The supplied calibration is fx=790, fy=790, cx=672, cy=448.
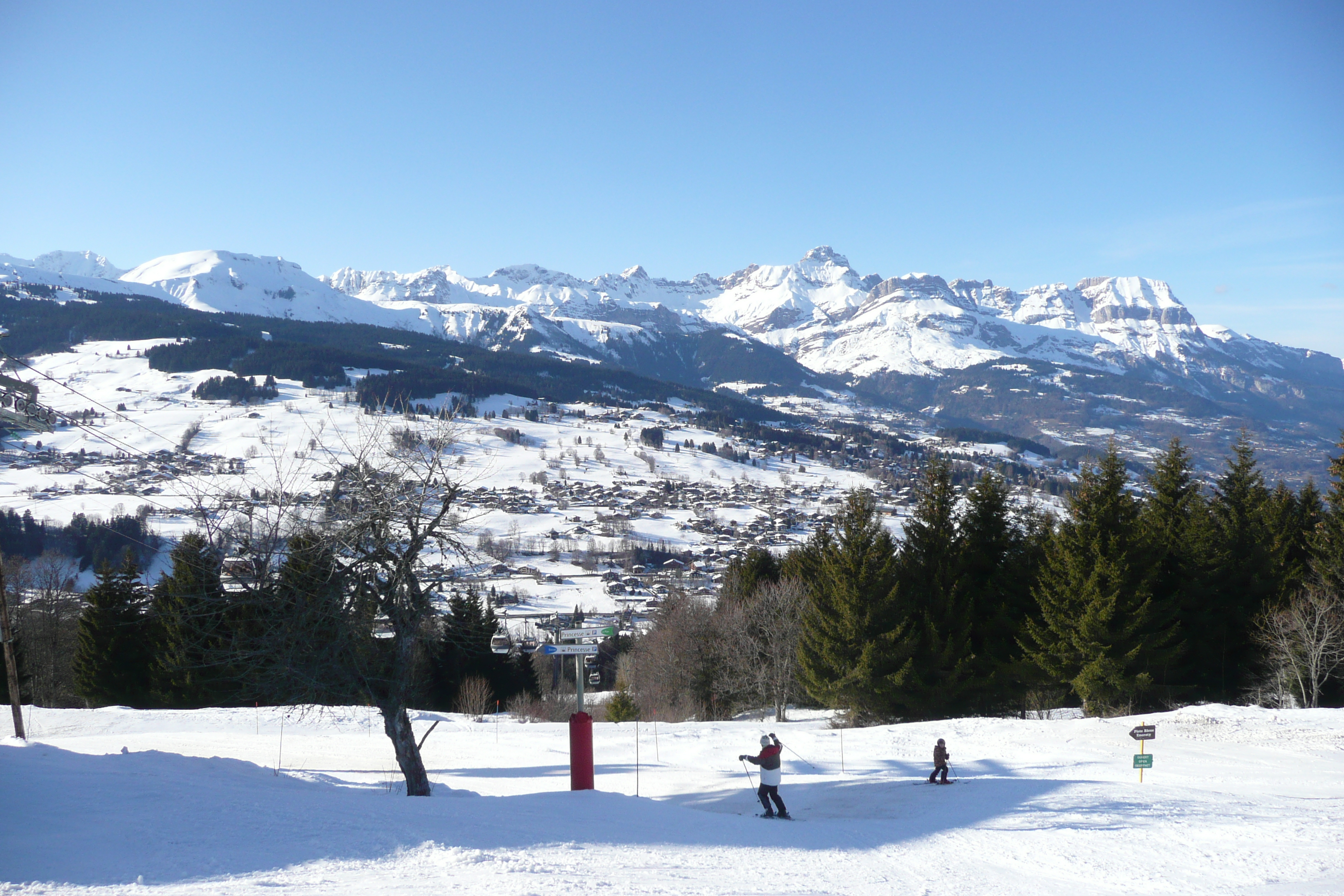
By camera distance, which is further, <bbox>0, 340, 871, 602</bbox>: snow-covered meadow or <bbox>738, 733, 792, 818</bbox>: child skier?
<bbox>0, 340, 871, 602</bbox>: snow-covered meadow

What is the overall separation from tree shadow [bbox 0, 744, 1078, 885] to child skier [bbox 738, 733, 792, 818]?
2.15 ft

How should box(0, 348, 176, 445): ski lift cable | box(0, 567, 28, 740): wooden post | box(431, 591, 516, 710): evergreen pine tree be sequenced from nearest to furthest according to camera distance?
1. box(0, 348, 176, 445): ski lift cable
2. box(0, 567, 28, 740): wooden post
3. box(431, 591, 516, 710): evergreen pine tree

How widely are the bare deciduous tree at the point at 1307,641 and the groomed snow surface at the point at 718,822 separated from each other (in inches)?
187

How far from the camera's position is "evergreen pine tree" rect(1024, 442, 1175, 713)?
25125mm

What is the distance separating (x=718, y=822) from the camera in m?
12.3

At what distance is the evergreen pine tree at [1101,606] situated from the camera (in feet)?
82.4

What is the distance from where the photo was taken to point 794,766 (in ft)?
65.3

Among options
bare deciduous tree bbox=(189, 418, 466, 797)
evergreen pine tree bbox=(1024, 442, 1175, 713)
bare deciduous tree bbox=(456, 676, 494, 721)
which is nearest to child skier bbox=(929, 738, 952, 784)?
bare deciduous tree bbox=(189, 418, 466, 797)

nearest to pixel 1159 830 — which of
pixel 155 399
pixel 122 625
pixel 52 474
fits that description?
pixel 122 625

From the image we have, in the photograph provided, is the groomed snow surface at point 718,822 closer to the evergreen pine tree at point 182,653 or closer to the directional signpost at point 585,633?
the directional signpost at point 585,633

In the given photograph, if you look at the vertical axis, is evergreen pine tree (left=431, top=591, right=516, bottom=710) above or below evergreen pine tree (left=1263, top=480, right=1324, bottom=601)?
below

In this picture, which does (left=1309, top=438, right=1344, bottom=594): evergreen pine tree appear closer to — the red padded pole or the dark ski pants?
the dark ski pants

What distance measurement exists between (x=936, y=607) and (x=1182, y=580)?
355 inches

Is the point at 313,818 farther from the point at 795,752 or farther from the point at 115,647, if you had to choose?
the point at 115,647
